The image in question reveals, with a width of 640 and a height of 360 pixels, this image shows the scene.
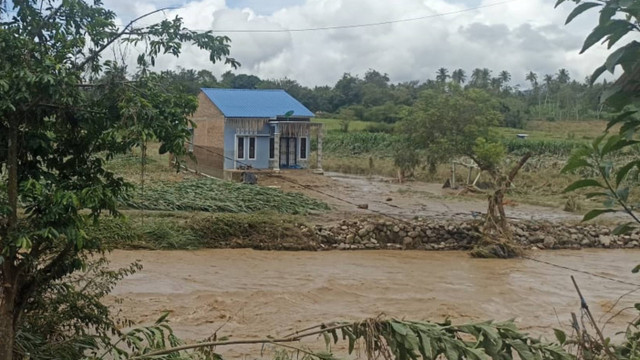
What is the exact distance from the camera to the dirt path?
2369cm

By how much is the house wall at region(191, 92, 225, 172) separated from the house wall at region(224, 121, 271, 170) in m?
0.26

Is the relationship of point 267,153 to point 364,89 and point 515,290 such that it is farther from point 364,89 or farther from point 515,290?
point 364,89

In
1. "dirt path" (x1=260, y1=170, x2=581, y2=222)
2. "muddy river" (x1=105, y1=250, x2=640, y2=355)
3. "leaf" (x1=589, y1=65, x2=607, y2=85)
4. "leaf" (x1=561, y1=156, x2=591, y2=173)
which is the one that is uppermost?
"leaf" (x1=589, y1=65, x2=607, y2=85)

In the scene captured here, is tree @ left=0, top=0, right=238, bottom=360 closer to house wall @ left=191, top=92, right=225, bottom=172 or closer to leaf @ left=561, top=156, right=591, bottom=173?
leaf @ left=561, top=156, right=591, bottom=173

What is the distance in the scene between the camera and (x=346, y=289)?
13.5 meters

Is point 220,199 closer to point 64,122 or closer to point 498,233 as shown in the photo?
point 498,233

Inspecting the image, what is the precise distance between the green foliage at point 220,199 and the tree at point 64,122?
566 inches

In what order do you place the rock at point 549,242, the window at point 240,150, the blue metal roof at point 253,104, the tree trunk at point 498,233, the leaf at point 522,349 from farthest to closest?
the blue metal roof at point 253,104 → the window at point 240,150 → the rock at point 549,242 → the tree trunk at point 498,233 → the leaf at point 522,349

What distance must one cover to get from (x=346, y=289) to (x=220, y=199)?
29.4 feet

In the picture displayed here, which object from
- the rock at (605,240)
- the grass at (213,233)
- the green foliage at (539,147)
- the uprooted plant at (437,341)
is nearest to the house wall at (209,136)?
the grass at (213,233)

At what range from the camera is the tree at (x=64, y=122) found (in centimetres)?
442

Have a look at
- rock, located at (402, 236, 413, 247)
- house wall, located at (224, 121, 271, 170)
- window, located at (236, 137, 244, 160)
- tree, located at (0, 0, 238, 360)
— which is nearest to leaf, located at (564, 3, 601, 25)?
tree, located at (0, 0, 238, 360)

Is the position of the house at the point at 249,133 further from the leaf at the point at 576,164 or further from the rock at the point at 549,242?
the leaf at the point at 576,164

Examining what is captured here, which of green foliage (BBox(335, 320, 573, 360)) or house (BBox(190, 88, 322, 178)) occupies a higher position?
house (BBox(190, 88, 322, 178))
